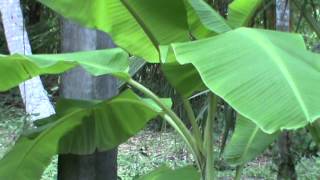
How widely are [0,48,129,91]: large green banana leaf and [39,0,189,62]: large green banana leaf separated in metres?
0.09

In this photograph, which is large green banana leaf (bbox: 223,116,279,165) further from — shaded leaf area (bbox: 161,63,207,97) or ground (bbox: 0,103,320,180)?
ground (bbox: 0,103,320,180)

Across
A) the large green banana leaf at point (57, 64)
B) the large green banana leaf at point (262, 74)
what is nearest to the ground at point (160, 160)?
the large green banana leaf at point (57, 64)

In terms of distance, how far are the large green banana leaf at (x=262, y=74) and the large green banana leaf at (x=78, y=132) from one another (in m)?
0.84

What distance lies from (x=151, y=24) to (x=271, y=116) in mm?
952

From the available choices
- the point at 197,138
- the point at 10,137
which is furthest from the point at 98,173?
the point at 10,137

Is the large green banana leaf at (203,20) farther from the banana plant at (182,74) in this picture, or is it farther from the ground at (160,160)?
the ground at (160,160)

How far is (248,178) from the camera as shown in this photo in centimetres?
572

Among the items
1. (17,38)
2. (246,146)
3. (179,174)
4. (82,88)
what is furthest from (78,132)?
(17,38)

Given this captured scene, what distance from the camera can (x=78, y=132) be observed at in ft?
9.98

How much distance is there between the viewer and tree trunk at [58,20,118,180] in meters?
3.12

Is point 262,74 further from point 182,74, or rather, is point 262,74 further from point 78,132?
point 78,132

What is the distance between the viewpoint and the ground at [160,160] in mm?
5484

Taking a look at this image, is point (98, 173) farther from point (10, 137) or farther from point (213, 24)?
point (10, 137)

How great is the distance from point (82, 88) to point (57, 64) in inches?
31.8
